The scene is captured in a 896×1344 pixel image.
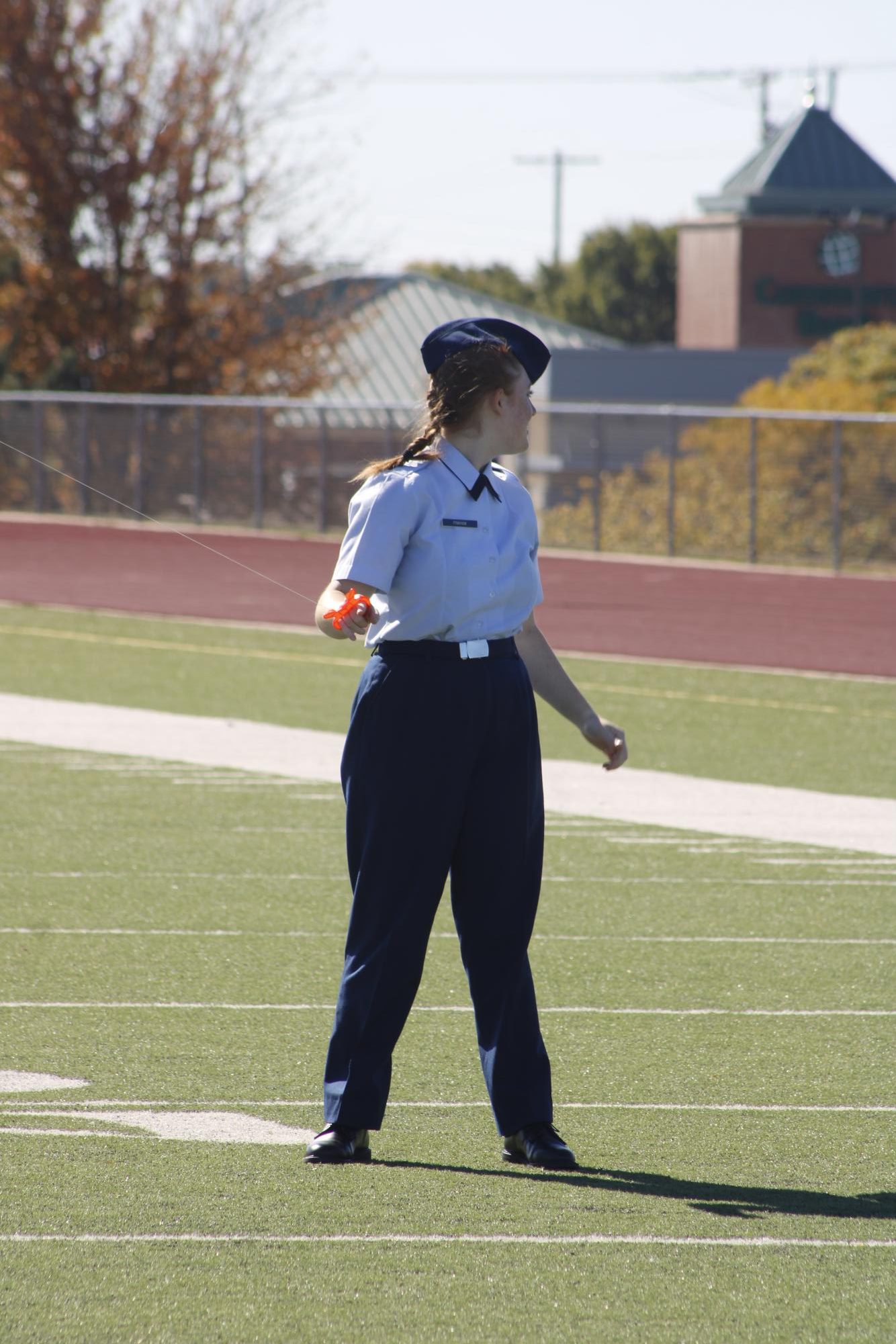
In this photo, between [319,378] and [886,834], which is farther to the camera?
[319,378]

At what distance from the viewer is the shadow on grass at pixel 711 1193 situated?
14.0 feet

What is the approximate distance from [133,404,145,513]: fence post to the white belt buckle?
29.8 m

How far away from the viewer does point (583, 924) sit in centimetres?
737

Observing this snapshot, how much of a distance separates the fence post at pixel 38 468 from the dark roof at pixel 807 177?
37.8 m

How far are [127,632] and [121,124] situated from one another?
23097mm

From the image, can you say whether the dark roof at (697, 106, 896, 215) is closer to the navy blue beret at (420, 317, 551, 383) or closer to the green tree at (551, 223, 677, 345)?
the green tree at (551, 223, 677, 345)

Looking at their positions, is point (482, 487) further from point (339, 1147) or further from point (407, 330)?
point (407, 330)

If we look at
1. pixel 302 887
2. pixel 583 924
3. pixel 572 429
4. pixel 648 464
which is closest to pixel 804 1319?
pixel 583 924

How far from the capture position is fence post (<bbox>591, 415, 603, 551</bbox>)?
93.9ft

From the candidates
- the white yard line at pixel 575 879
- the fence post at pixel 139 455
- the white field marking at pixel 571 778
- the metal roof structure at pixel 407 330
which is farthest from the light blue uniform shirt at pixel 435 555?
the metal roof structure at pixel 407 330

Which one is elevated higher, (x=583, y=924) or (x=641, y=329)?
(x=641, y=329)

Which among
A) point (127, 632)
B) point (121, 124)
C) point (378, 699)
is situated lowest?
point (127, 632)

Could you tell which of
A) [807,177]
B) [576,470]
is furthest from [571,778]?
[807,177]

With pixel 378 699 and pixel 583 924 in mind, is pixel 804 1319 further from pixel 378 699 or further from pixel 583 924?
pixel 583 924
